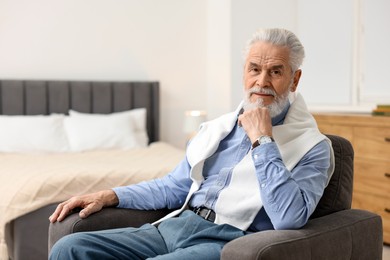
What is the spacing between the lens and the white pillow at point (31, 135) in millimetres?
4477

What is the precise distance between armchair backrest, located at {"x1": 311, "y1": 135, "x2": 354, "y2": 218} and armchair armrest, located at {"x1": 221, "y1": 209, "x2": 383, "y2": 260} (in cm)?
8

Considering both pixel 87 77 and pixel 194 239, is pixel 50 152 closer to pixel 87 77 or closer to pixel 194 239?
pixel 87 77

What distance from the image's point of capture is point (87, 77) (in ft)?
17.4

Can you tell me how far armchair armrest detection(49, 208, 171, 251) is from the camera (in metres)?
1.98

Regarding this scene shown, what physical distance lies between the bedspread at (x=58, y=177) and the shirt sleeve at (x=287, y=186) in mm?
1660

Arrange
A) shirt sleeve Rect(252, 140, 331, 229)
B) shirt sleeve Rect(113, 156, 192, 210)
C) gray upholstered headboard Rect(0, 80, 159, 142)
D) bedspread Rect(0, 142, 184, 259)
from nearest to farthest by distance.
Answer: shirt sleeve Rect(252, 140, 331, 229) < shirt sleeve Rect(113, 156, 192, 210) < bedspread Rect(0, 142, 184, 259) < gray upholstered headboard Rect(0, 80, 159, 142)

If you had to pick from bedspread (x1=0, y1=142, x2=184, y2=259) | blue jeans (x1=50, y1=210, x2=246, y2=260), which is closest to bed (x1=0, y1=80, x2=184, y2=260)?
bedspread (x1=0, y1=142, x2=184, y2=259)

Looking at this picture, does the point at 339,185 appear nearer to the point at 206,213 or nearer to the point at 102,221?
the point at 206,213

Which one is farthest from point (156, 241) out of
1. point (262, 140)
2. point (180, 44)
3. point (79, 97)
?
point (180, 44)

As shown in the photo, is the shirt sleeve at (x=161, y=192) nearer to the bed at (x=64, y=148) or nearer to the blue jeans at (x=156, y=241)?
the blue jeans at (x=156, y=241)

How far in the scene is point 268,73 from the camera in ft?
6.68

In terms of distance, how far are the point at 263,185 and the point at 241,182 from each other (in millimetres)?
216

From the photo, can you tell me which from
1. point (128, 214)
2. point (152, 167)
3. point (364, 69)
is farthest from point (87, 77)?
point (128, 214)

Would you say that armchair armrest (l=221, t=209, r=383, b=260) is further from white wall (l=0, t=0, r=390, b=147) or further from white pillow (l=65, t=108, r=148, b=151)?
white pillow (l=65, t=108, r=148, b=151)
